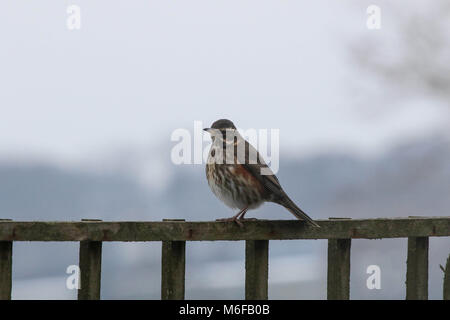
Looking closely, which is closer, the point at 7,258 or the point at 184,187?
the point at 7,258

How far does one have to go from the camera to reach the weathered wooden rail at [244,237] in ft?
15.9

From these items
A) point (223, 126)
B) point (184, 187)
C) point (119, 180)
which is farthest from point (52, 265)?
point (223, 126)

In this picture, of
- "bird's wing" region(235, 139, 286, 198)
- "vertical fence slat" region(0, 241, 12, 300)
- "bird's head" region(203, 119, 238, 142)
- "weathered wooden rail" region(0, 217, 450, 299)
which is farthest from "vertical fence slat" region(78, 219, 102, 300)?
"bird's head" region(203, 119, 238, 142)

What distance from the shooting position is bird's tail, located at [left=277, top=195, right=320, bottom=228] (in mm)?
5633

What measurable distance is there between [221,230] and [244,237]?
177mm

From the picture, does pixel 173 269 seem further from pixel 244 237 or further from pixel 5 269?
pixel 5 269

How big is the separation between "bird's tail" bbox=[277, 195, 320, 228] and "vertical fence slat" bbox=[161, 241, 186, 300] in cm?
96

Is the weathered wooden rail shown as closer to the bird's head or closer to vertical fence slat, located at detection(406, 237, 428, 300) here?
vertical fence slat, located at detection(406, 237, 428, 300)

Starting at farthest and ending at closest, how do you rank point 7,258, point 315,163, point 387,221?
point 315,163 < point 387,221 < point 7,258

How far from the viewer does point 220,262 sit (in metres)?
136
